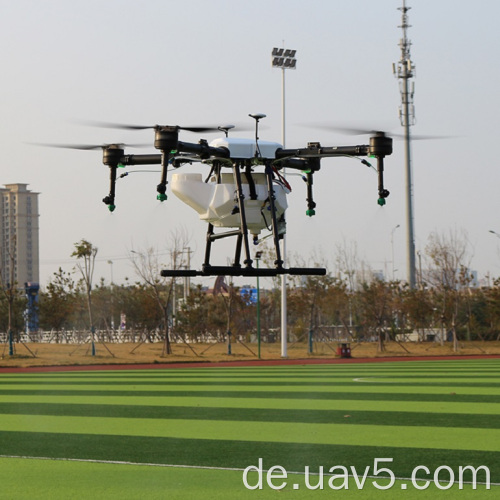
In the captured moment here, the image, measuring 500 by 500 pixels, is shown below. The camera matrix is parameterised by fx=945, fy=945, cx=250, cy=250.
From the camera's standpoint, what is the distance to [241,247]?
918cm

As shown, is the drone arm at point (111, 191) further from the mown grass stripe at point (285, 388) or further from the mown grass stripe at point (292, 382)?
the mown grass stripe at point (292, 382)

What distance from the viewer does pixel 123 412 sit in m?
16.7

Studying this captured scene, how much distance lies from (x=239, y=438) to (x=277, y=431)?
867 millimetres

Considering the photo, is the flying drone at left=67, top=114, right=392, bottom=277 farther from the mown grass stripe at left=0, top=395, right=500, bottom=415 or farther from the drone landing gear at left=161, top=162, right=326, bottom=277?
the mown grass stripe at left=0, top=395, right=500, bottom=415

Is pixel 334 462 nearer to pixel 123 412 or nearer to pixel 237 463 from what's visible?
pixel 237 463

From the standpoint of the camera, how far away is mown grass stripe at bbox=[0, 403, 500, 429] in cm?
1441

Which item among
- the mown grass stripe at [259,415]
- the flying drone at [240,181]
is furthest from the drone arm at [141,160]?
the mown grass stripe at [259,415]

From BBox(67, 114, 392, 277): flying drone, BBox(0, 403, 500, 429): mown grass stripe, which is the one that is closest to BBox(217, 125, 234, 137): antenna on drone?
BBox(67, 114, 392, 277): flying drone

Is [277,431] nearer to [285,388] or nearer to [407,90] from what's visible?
[285,388]

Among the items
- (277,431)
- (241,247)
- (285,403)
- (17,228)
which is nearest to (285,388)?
(285,403)

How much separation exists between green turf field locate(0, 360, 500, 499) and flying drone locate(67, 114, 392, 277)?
2.33 m

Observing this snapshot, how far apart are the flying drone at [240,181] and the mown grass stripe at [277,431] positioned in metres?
4.21

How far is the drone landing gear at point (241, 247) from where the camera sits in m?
8.62

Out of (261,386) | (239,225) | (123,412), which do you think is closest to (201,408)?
(123,412)
